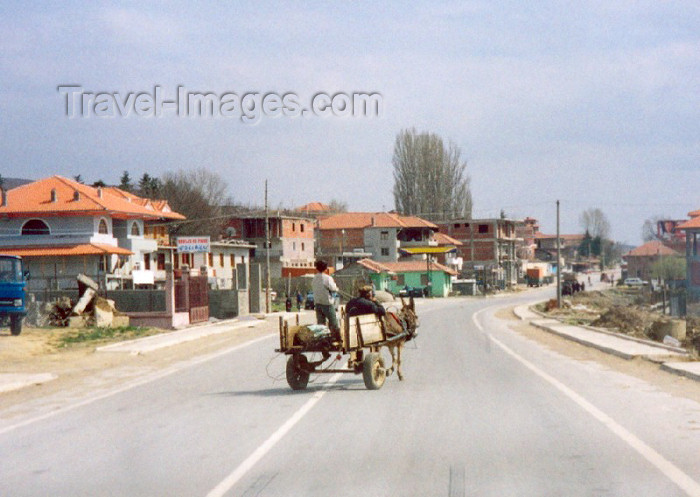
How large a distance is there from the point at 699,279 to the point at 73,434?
6767cm

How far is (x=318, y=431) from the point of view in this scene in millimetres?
11305

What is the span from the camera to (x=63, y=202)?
56531mm

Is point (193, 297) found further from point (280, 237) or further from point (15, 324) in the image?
point (280, 237)

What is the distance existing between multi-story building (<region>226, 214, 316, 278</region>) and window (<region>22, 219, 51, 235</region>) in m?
38.7

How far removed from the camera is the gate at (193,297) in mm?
43500

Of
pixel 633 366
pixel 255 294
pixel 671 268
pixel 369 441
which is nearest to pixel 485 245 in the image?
pixel 671 268

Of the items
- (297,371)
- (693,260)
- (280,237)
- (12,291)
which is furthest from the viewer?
(280,237)

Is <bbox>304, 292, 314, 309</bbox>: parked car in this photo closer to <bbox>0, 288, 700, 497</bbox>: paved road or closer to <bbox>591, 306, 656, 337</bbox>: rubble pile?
<bbox>591, 306, 656, 337</bbox>: rubble pile

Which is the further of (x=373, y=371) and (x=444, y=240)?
(x=444, y=240)

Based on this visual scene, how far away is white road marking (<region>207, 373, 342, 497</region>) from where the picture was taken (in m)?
8.20

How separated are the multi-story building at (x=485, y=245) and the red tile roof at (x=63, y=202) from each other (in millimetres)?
80369

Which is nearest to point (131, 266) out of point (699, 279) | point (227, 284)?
point (227, 284)

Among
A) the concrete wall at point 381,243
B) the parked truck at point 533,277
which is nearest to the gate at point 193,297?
the concrete wall at point 381,243

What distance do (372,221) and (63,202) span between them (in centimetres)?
6531
